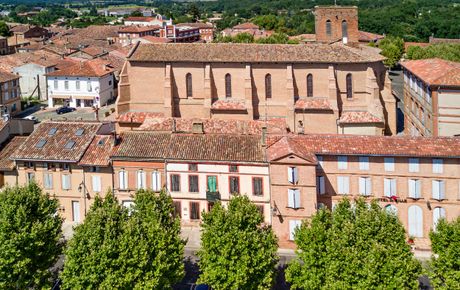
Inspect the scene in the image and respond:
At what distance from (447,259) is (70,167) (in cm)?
3276

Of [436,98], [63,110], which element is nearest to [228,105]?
[436,98]

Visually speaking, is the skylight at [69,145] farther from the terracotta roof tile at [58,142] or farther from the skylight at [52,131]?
the skylight at [52,131]

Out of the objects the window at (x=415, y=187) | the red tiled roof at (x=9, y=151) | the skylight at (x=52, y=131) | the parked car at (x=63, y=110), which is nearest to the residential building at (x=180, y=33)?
the parked car at (x=63, y=110)

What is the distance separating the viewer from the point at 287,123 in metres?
66.7

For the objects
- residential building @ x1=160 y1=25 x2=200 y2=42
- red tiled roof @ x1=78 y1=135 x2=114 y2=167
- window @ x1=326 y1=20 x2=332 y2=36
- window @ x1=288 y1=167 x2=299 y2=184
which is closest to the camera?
window @ x1=288 y1=167 x2=299 y2=184

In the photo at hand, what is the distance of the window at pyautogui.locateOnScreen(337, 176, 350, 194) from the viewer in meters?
48.0

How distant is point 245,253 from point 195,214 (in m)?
15.4

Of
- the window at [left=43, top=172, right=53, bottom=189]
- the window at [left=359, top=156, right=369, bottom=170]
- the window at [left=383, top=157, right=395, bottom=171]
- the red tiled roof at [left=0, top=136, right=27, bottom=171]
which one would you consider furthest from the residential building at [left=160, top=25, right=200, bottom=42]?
the window at [left=383, top=157, right=395, bottom=171]

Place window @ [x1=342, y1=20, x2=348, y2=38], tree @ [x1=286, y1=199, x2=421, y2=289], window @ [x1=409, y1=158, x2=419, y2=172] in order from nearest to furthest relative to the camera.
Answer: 1. tree @ [x1=286, y1=199, x2=421, y2=289]
2. window @ [x1=409, y1=158, x2=419, y2=172]
3. window @ [x1=342, y1=20, x2=348, y2=38]

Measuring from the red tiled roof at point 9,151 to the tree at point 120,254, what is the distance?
764 inches

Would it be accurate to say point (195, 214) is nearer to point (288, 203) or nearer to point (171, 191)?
point (171, 191)

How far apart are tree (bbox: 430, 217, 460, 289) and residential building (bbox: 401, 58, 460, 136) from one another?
25450mm

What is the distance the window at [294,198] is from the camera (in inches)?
1807

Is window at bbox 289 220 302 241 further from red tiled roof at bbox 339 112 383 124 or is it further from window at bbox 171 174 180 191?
red tiled roof at bbox 339 112 383 124
